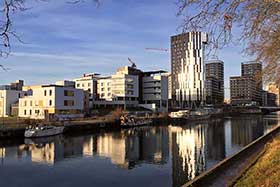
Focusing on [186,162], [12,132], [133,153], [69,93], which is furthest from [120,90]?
[186,162]

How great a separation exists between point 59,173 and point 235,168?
13.3m

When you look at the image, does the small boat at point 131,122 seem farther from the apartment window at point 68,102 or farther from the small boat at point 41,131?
the small boat at point 41,131

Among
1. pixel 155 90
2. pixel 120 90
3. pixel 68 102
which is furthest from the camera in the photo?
pixel 155 90

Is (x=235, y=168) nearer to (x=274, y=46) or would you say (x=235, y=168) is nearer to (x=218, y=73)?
(x=274, y=46)

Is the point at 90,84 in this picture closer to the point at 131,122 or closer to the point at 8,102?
the point at 8,102

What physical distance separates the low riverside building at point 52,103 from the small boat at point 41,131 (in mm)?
14091

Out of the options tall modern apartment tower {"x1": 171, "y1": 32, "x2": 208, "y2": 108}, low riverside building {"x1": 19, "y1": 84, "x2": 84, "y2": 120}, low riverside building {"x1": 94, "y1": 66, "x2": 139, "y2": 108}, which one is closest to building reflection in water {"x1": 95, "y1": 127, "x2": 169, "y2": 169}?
low riverside building {"x1": 19, "y1": 84, "x2": 84, "y2": 120}

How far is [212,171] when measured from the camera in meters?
13.7

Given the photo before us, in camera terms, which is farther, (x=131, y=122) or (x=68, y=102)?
(x=131, y=122)

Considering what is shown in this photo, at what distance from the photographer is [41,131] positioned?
45344 millimetres

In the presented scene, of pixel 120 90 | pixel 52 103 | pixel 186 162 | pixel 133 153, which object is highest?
pixel 120 90

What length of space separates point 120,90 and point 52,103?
34515 millimetres

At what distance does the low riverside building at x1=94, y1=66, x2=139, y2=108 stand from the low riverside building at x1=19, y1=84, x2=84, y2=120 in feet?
87.6

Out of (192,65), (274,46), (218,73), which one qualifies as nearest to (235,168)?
(274,46)
